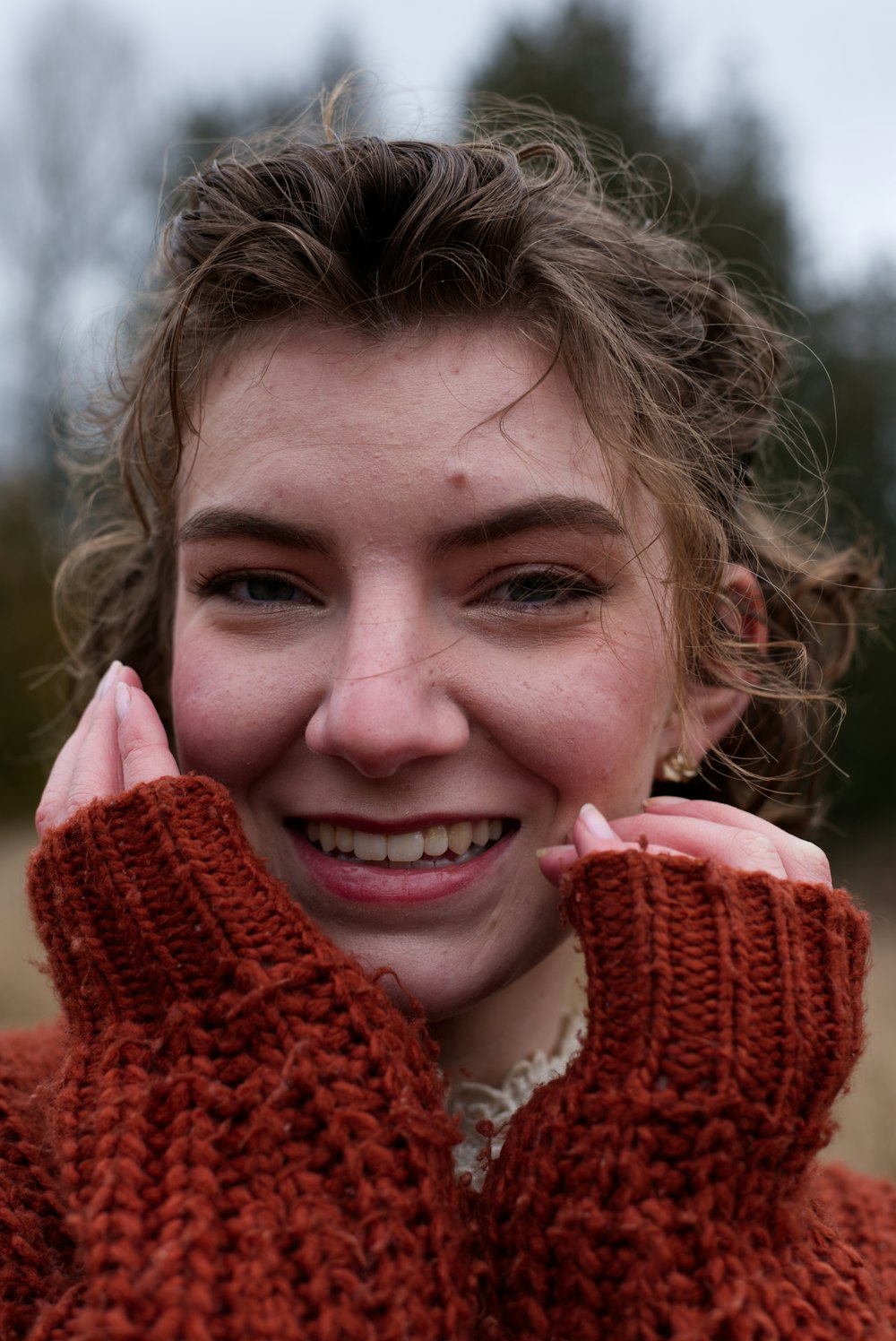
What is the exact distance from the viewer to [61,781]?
6.40ft

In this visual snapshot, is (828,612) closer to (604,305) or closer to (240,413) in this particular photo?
(604,305)

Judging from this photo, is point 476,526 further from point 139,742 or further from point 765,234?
point 765,234

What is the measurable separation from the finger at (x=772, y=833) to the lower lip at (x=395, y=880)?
321 millimetres

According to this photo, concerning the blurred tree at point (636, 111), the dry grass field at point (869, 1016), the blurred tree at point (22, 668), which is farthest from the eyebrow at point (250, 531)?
the blurred tree at point (636, 111)

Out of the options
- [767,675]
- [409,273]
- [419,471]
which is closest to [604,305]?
[409,273]

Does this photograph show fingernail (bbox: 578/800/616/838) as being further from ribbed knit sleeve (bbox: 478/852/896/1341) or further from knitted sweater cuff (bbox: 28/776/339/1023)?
knitted sweater cuff (bbox: 28/776/339/1023)

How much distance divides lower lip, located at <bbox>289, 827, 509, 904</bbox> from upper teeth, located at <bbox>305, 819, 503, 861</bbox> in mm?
24

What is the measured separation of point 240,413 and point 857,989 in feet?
4.48

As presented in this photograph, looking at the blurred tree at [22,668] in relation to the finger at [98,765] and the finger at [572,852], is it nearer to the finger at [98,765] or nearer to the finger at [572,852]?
the finger at [98,765]

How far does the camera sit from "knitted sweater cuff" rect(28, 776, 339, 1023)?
162cm

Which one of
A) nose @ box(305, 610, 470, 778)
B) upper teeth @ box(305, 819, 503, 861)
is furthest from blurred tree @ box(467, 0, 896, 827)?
nose @ box(305, 610, 470, 778)

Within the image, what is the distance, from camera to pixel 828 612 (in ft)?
9.27

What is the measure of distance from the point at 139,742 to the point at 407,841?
0.51m

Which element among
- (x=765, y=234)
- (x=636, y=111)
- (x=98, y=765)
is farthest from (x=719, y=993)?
(x=636, y=111)
